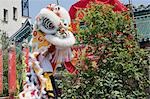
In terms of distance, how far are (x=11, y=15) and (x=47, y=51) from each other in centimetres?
2115

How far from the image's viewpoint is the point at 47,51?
671cm

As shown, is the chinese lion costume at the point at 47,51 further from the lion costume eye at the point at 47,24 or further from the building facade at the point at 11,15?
the building facade at the point at 11,15

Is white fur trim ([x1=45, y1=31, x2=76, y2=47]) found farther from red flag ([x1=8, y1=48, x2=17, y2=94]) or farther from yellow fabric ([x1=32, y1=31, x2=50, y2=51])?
red flag ([x1=8, y1=48, x2=17, y2=94])

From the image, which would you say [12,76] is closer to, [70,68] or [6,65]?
[70,68]

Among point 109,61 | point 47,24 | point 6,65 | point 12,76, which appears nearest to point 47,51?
point 47,24

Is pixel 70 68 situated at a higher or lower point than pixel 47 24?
lower

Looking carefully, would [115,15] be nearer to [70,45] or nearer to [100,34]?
[100,34]

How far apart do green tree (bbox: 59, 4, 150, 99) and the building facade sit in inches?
727

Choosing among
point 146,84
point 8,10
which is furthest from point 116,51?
point 8,10

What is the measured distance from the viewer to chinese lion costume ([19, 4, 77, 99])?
6.55 metres

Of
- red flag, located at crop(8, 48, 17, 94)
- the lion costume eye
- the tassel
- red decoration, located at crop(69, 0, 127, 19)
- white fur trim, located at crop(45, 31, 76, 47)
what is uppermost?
red decoration, located at crop(69, 0, 127, 19)

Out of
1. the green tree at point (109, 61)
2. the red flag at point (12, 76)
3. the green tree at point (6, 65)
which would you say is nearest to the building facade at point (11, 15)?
the green tree at point (6, 65)

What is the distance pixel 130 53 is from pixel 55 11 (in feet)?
4.90

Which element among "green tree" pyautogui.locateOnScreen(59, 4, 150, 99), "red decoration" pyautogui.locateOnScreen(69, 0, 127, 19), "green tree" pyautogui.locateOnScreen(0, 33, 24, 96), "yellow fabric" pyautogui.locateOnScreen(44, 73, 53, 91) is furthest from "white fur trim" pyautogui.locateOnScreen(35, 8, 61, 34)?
"green tree" pyautogui.locateOnScreen(0, 33, 24, 96)
